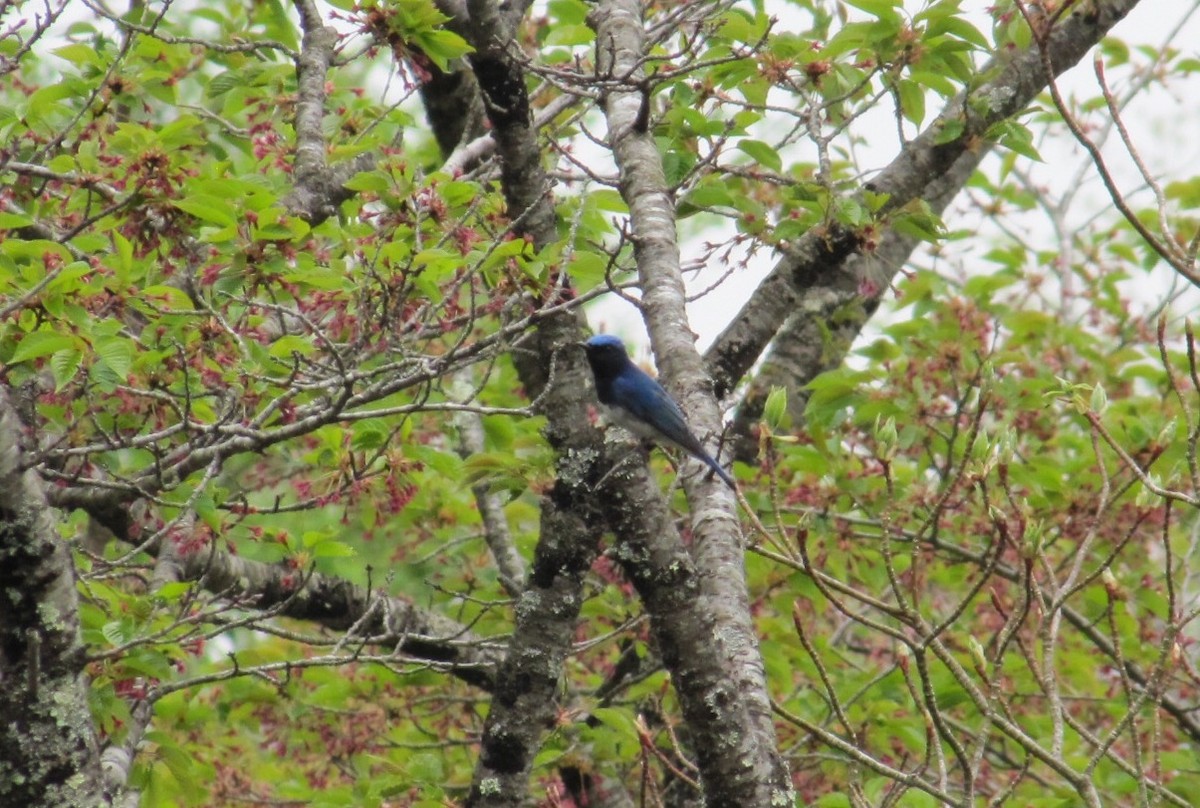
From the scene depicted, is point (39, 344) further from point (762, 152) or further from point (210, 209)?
point (762, 152)

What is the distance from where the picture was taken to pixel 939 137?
19.6 feet

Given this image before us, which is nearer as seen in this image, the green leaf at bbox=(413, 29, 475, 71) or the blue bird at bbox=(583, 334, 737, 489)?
the blue bird at bbox=(583, 334, 737, 489)

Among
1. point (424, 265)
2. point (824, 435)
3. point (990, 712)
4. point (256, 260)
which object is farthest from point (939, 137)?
point (990, 712)

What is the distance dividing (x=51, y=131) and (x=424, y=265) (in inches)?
72.3

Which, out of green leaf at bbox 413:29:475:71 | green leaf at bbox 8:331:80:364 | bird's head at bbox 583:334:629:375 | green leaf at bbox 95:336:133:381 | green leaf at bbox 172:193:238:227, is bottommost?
green leaf at bbox 8:331:80:364

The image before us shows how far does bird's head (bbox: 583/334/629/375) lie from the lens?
6301 mm

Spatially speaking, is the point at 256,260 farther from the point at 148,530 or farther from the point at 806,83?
the point at 806,83

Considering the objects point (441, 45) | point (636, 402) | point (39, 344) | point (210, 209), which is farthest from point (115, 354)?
point (636, 402)

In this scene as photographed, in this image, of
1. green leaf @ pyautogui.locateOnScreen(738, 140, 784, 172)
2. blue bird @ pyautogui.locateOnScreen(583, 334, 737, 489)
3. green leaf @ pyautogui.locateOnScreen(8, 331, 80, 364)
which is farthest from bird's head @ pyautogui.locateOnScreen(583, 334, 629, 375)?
green leaf @ pyautogui.locateOnScreen(8, 331, 80, 364)

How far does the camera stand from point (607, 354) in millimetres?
6527

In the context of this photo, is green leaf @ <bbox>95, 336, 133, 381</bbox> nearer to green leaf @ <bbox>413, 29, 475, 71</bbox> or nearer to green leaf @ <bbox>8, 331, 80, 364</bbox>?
green leaf @ <bbox>8, 331, 80, 364</bbox>

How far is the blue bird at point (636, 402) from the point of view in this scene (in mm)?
4531

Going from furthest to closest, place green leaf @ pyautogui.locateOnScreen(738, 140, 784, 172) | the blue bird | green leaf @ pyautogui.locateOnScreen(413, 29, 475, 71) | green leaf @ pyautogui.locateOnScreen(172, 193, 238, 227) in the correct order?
green leaf @ pyautogui.locateOnScreen(738, 140, 784, 172)
green leaf @ pyautogui.locateOnScreen(413, 29, 475, 71)
the blue bird
green leaf @ pyautogui.locateOnScreen(172, 193, 238, 227)

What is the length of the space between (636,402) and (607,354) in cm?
78
